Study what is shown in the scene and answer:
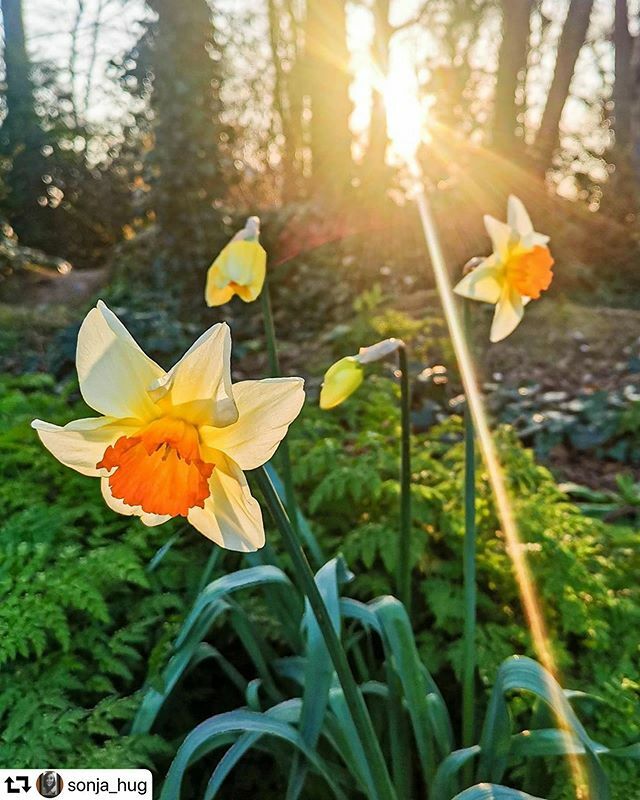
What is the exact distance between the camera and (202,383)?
35.6 inches

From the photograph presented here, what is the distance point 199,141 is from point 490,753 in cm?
506

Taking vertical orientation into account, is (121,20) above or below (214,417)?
above

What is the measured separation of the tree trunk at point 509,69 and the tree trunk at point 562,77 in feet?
1.46

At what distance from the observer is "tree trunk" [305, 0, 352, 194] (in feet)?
22.2

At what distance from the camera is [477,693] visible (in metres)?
1.55

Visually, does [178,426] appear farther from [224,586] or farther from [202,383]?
[224,586]

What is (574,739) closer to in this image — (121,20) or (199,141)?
(199,141)

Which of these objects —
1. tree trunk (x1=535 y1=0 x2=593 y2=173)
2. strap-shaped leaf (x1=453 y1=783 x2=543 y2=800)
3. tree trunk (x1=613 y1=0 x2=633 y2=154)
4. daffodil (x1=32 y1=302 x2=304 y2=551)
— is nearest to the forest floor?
tree trunk (x1=535 y1=0 x2=593 y2=173)

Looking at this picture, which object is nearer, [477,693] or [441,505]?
[477,693]

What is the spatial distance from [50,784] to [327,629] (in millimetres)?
615

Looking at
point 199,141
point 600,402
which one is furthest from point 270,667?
point 199,141

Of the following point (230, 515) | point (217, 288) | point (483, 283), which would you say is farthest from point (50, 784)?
point (483, 283)

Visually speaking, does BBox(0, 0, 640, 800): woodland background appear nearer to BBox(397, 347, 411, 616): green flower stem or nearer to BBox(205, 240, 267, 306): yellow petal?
BBox(397, 347, 411, 616): green flower stem

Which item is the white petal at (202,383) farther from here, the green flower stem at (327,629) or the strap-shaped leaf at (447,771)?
the strap-shaped leaf at (447,771)
